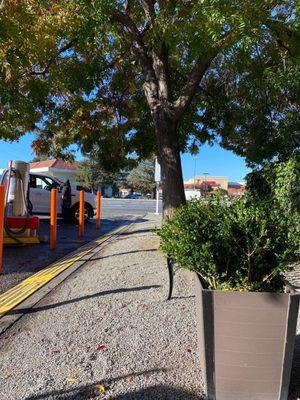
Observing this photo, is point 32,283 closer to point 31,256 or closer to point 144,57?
point 31,256

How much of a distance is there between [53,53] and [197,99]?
4172mm

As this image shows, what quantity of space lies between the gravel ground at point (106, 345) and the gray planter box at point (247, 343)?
0.90ft

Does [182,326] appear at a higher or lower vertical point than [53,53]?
lower

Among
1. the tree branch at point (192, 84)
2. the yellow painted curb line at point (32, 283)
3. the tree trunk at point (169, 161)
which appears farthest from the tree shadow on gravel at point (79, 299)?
the tree branch at point (192, 84)

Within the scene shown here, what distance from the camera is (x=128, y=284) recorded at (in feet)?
21.3

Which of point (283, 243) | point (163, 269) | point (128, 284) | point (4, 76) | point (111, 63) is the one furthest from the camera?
point (111, 63)

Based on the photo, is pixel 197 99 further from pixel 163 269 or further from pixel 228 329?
pixel 228 329

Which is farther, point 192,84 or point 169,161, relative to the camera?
point 169,161

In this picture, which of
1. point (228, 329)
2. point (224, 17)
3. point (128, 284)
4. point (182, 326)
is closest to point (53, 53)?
point (224, 17)

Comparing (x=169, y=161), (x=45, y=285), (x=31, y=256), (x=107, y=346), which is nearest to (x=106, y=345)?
(x=107, y=346)

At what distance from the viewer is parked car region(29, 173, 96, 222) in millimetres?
18656

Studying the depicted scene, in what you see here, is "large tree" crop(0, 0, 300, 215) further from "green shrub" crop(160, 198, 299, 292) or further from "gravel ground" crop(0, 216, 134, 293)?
"green shrub" crop(160, 198, 299, 292)

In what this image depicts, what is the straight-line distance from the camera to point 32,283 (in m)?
7.01

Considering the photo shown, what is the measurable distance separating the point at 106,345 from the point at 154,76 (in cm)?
668
